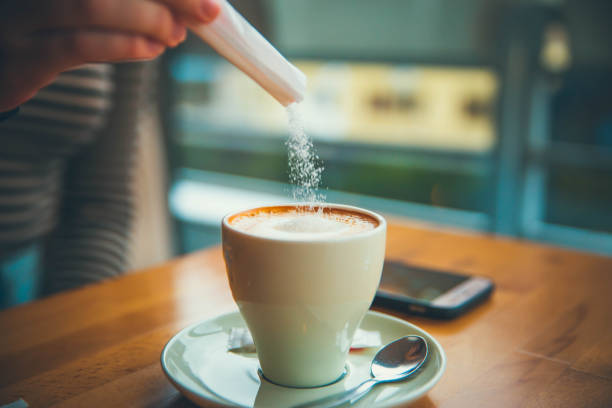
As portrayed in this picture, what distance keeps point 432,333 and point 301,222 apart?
23 cm

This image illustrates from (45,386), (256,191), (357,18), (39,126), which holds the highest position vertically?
(357,18)

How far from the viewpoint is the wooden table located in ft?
1.68

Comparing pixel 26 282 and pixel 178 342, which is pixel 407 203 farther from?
pixel 178 342

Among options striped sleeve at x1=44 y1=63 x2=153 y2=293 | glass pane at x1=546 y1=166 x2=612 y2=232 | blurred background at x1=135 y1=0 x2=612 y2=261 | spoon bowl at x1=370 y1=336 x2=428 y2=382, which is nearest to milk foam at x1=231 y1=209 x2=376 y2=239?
spoon bowl at x1=370 y1=336 x2=428 y2=382

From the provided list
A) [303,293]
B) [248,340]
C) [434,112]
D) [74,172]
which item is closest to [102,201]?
[74,172]

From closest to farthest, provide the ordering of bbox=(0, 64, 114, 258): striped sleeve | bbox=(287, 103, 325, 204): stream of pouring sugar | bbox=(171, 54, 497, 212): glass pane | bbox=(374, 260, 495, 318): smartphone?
bbox=(287, 103, 325, 204): stream of pouring sugar
bbox=(374, 260, 495, 318): smartphone
bbox=(0, 64, 114, 258): striped sleeve
bbox=(171, 54, 497, 212): glass pane

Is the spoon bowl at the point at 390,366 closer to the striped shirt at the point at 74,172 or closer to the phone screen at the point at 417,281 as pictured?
the phone screen at the point at 417,281

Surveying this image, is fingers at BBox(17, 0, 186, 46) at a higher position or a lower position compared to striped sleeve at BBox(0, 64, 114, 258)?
higher

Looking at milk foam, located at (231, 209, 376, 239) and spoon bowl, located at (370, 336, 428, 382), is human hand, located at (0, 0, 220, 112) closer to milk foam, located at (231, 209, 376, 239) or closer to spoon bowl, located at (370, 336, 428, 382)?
milk foam, located at (231, 209, 376, 239)

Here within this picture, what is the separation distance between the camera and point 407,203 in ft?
9.25

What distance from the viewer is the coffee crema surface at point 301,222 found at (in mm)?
502

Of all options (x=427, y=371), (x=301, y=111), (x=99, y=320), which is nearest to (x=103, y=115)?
(x=99, y=320)

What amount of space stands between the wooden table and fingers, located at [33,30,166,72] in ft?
0.95

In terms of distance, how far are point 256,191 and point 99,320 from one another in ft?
9.08
